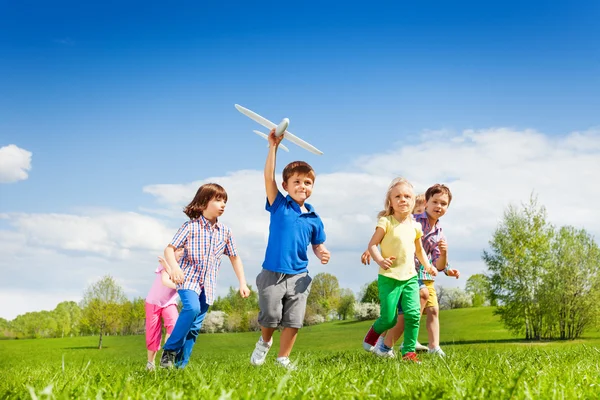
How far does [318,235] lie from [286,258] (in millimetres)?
555

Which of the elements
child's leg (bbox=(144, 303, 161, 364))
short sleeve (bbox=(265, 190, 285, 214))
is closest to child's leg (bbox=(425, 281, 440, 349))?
short sleeve (bbox=(265, 190, 285, 214))

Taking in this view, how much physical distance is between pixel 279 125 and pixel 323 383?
11.7 ft

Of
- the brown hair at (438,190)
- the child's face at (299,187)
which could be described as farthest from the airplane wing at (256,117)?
the brown hair at (438,190)

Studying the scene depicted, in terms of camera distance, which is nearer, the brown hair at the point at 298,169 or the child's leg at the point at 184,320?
the child's leg at the point at 184,320

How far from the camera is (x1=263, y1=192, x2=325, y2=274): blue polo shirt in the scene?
613 centimetres

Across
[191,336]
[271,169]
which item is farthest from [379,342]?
[271,169]

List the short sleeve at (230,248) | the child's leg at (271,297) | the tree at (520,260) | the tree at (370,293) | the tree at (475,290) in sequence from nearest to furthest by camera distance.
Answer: the child's leg at (271,297), the short sleeve at (230,248), the tree at (520,260), the tree at (370,293), the tree at (475,290)

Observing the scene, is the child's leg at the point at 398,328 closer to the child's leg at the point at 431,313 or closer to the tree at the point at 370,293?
the child's leg at the point at 431,313

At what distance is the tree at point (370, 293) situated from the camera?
5647 centimetres

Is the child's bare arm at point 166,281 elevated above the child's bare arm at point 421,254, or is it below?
below

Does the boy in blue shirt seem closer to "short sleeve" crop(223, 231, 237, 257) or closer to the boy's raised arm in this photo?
the boy's raised arm

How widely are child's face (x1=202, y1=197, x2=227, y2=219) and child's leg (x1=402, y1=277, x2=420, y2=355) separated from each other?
96.4 inches

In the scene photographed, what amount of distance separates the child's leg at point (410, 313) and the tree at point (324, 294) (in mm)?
64515

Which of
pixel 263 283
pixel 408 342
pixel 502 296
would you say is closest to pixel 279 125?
pixel 263 283
